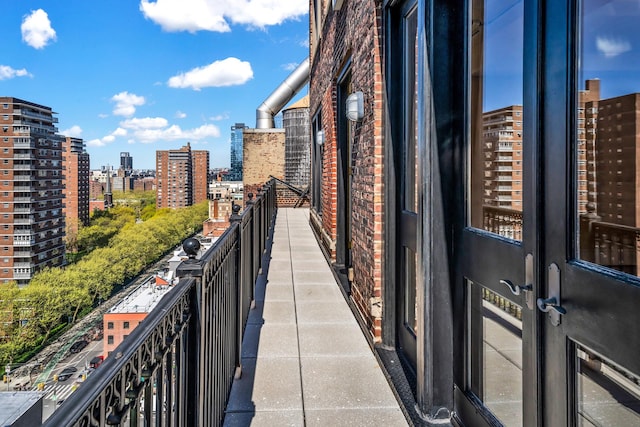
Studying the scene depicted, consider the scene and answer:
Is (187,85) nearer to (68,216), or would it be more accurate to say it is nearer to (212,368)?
(68,216)

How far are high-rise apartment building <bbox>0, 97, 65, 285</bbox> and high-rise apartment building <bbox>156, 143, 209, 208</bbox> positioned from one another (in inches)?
1871

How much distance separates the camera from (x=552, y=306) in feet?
3.92

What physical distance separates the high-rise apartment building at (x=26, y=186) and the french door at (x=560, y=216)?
45.7 meters

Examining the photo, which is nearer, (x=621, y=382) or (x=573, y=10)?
(x=621, y=382)

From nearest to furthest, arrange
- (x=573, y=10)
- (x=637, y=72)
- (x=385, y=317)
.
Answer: (x=637, y=72), (x=573, y=10), (x=385, y=317)

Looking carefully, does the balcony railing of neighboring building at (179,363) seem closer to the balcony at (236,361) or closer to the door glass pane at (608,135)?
the balcony at (236,361)

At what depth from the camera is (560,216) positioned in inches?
46.8

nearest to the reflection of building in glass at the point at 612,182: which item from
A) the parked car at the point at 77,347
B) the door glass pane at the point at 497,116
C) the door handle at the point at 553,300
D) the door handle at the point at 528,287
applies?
the door handle at the point at 553,300

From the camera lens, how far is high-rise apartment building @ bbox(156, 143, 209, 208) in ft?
300

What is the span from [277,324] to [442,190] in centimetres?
206

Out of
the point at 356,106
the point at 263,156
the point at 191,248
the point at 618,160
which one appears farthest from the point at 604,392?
the point at 263,156

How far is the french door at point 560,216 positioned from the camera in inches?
39.8

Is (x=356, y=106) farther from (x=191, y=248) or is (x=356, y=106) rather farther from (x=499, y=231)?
(x=191, y=248)

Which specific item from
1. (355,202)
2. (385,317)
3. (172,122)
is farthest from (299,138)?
(172,122)
